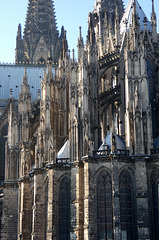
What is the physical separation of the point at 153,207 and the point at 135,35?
1482cm

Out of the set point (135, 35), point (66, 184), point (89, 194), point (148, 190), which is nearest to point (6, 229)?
point (66, 184)

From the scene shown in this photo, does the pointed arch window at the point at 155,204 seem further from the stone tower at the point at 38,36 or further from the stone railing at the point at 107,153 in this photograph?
the stone tower at the point at 38,36

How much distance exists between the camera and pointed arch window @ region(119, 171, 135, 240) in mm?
37000

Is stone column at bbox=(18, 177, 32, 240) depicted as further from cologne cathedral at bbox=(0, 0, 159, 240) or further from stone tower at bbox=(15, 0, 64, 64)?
stone tower at bbox=(15, 0, 64, 64)

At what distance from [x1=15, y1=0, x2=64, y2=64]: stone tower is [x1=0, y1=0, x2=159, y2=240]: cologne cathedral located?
22.9 metres

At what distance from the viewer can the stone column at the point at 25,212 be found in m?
44.7

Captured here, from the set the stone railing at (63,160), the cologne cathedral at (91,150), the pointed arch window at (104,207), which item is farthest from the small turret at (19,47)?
the pointed arch window at (104,207)

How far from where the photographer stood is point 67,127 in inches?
1832

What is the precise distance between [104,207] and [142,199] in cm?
309

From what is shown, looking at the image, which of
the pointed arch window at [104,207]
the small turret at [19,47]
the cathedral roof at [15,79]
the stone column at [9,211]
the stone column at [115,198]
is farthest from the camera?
the small turret at [19,47]

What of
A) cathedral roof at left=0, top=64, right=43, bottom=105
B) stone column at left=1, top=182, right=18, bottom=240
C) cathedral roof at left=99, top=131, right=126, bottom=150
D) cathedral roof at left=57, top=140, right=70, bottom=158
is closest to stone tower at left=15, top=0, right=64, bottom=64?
cathedral roof at left=0, top=64, right=43, bottom=105

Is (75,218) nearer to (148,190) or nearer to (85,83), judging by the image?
(148,190)

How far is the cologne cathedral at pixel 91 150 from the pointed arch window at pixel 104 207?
3.0 inches

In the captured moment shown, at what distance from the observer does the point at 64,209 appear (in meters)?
40.8
